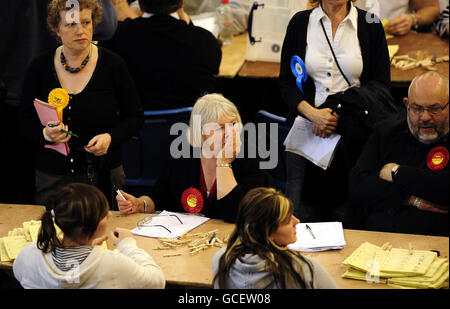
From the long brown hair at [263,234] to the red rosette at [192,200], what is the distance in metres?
0.98

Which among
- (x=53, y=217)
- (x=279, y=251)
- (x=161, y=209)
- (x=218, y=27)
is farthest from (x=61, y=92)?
(x=218, y=27)

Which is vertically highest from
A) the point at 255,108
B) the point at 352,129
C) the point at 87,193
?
the point at 87,193

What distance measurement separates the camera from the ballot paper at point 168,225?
337cm

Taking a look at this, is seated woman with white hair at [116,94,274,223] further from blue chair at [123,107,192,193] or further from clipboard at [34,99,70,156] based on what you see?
blue chair at [123,107,192,193]

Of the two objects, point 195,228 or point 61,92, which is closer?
point 195,228

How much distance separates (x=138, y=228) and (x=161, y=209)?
13.0 inches

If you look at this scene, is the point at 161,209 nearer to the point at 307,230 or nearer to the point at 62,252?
the point at 307,230

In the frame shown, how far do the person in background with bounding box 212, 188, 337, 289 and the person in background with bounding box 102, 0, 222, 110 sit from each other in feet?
7.17

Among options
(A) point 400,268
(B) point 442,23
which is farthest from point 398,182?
(B) point 442,23

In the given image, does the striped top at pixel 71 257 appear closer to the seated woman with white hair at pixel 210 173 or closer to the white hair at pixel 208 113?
the seated woman with white hair at pixel 210 173

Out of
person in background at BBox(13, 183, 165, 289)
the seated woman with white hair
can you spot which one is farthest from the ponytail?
the seated woman with white hair

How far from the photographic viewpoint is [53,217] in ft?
8.93

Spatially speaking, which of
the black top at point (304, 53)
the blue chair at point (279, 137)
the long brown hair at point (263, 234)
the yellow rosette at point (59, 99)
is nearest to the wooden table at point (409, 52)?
the blue chair at point (279, 137)

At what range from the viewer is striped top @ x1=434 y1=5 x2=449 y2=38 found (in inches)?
209
